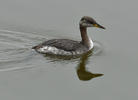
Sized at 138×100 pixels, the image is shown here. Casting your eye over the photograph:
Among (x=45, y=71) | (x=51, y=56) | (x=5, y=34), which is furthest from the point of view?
(x=5, y=34)

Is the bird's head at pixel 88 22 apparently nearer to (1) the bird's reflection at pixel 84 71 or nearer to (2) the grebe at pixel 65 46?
(2) the grebe at pixel 65 46

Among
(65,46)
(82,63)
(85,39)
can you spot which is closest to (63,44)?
(65,46)

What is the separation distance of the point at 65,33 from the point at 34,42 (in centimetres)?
123

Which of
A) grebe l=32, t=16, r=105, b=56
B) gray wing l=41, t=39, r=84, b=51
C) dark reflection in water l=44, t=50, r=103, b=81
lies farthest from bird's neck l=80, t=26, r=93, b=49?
gray wing l=41, t=39, r=84, b=51

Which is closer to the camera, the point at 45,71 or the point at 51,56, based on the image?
the point at 45,71

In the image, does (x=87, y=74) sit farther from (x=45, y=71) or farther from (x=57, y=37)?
(x=57, y=37)

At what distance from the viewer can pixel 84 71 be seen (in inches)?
503

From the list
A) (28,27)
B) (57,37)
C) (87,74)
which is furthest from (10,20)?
(87,74)

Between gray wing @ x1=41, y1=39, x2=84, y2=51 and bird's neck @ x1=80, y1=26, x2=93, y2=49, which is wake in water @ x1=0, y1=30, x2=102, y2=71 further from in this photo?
gray wing @ x1=41, y1=39, x2=84, y2=51

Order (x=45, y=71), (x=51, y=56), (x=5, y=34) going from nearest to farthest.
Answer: (x=45, y=71) → (x=51, y=56) → (x=5, y=34)

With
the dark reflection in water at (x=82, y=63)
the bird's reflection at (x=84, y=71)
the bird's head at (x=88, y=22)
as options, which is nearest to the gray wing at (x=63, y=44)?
the dark reflection in water at (x=82, y=63)

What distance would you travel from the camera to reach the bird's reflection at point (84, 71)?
12.3 m

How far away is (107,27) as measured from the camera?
15133 mm

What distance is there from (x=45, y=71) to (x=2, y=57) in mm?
1500
